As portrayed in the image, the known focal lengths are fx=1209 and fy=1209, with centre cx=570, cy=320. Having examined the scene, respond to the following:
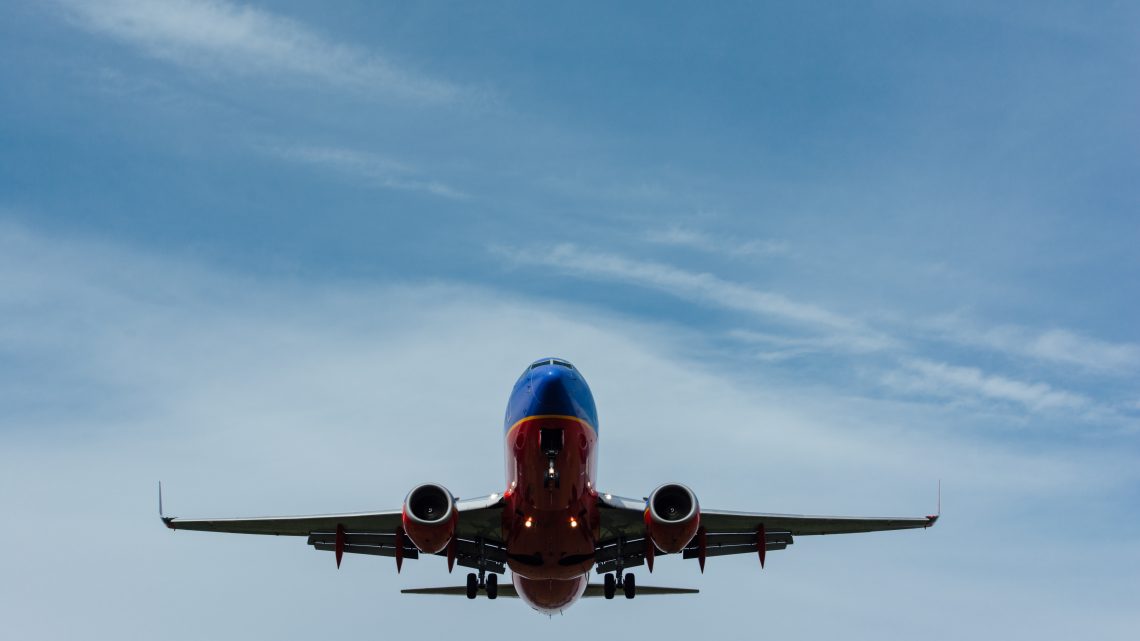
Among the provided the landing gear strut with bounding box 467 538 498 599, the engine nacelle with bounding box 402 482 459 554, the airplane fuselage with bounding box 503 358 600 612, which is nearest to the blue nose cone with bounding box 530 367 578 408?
the airplane fuselage with bounding box 503 358 600 612

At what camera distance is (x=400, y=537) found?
116 ft

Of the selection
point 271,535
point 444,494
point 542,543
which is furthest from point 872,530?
point 271,535

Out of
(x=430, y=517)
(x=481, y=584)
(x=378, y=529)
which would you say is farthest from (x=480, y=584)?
(x=430, y=517)

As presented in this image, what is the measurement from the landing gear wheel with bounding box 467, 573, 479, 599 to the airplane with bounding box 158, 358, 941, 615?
0.10 feet

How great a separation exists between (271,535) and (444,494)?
869 cm

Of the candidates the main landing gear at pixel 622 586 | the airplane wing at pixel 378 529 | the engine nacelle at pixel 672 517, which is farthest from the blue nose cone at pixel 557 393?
the main landing gear at pixel 622 586

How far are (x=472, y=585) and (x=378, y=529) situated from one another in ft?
11.3

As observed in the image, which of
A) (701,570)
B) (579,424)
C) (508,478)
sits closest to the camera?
(579,424)

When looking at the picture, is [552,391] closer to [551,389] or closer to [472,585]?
[551,389]

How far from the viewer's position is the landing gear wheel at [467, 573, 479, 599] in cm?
3666

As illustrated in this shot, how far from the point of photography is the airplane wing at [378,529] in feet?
109

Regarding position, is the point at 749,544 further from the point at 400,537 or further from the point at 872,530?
the point at 400,537

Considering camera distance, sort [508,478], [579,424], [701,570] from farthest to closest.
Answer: [701,570] < [508,478] < [579,424]

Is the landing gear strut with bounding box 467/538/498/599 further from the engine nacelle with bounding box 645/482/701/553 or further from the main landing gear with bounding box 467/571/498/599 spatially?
the engine nacelle with bounding box 645/482/701/553
